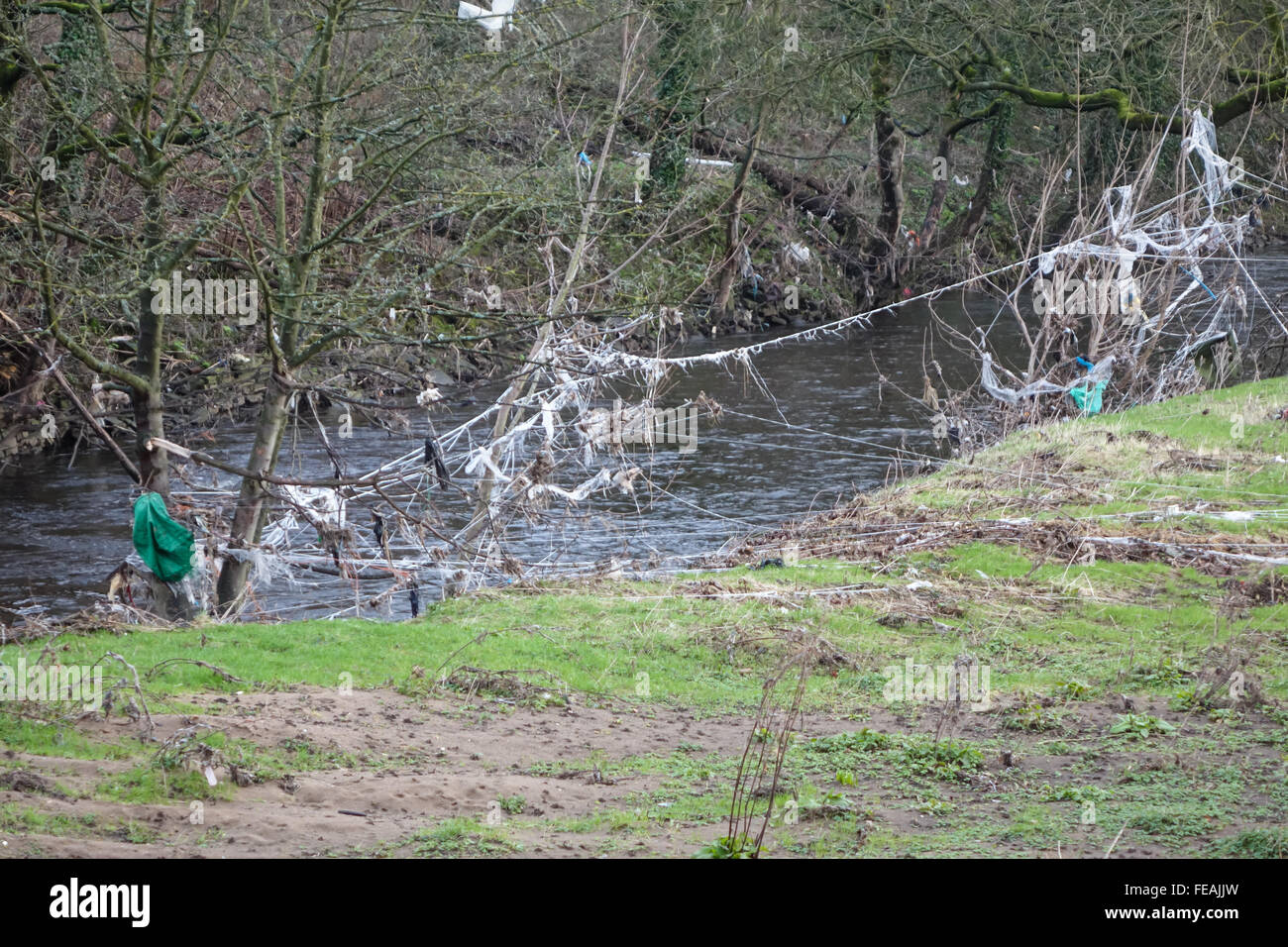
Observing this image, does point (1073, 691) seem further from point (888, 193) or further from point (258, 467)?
point (888, 193)

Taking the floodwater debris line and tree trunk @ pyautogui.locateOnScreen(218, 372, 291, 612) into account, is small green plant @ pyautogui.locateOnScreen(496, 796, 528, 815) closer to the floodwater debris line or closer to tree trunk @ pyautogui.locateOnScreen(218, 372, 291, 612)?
the floodwater debris line

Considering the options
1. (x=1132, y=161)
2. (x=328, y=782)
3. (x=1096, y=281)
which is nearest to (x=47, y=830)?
(x=328, y=782)

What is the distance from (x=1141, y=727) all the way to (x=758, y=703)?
2267 millimetres

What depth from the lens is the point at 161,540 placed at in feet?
33.7

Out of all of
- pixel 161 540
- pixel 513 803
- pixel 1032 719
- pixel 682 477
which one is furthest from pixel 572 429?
pixel 513 803

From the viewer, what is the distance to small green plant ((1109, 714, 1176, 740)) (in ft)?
23.9

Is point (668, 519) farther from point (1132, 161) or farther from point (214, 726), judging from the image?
point (1132, 161)

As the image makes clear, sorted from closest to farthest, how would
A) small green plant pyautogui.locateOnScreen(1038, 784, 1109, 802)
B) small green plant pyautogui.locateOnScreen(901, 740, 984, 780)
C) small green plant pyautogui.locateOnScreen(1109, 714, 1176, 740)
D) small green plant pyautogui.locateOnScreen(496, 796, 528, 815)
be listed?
small green plant pyautogui.locateOnScreen(496, 796, 528, 815) → small green plant pyautogui.locateOnScreen(1038, 784, 1109, 802) → small green plant pyautogui.locateOnScreen(901, 740, 984, 780) → small green plant pyautogui.locateOnScreen(1109, 714, 1176, 740)

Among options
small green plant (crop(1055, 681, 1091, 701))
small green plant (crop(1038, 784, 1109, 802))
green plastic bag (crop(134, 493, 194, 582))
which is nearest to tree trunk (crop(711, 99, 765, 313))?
green plastic bag (crop(134, 493, 194, 582))

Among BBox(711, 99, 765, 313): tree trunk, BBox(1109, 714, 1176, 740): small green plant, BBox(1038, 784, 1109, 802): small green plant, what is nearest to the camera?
BBox(1038, 784, 1109, 802): small green plant

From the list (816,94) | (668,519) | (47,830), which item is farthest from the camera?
(816,94)

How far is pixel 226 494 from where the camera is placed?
38.0 feet

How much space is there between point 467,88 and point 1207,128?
12540 millimetres

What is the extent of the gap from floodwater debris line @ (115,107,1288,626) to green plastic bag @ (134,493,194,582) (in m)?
0.03
